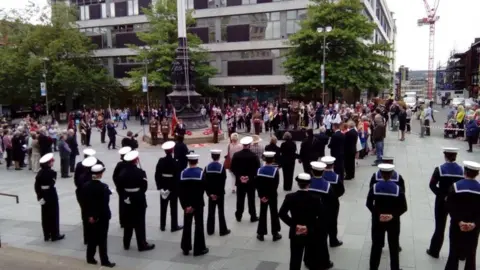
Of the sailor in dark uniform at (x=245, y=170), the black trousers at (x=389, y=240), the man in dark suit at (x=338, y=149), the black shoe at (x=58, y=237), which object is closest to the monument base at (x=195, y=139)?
the man in dark suit at (x=338, y=149)

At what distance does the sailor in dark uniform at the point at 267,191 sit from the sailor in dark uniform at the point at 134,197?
2.08m

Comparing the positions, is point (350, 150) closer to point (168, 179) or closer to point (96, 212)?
point (168, 179)

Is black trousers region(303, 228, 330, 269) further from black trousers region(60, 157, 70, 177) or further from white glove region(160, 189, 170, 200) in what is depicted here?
black trousers region(60, 157, 70, 177)

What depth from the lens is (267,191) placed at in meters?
7.89

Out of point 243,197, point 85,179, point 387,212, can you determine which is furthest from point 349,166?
point 85,179

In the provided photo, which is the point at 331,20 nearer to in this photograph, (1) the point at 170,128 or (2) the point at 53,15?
(1) the point at 170,128

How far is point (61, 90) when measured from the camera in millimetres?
41875

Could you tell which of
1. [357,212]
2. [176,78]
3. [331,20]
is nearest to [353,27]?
[331,20]

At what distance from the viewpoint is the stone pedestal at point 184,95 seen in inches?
955

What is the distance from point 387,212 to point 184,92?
19.2 m

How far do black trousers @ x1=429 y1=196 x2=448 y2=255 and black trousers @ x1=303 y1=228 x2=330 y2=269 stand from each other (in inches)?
73.6

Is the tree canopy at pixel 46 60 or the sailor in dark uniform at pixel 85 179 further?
the tree canopy at pixel 46 60

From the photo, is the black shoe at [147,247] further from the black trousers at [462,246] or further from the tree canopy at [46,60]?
the tree canopy at [46,60]

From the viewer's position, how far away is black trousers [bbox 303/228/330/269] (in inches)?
245
